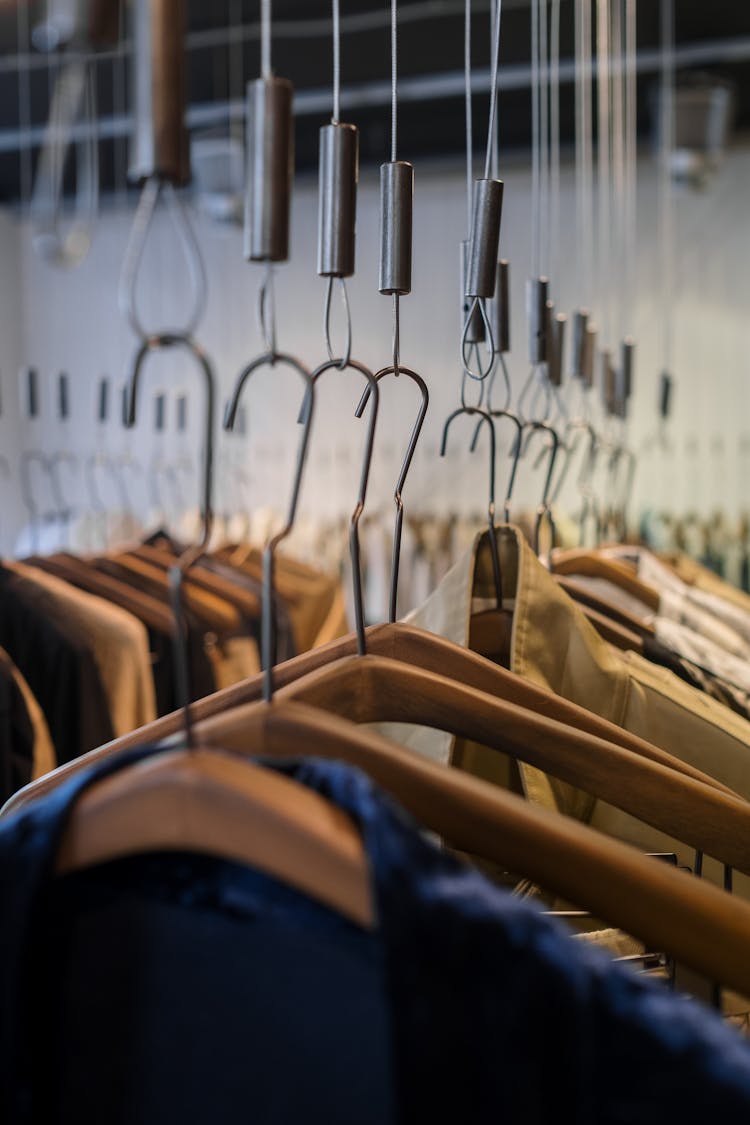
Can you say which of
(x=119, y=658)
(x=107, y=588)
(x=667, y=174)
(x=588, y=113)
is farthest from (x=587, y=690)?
(x=667, y=174)

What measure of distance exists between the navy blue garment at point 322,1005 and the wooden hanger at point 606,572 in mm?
869

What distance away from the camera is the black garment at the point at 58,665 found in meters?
1.44

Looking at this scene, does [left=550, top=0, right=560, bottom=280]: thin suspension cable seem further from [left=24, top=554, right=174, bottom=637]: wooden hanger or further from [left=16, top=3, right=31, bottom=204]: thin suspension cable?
[left=16, top=3, right=31, bottom=204]: thin suspension cable

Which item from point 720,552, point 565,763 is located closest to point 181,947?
point 565,763

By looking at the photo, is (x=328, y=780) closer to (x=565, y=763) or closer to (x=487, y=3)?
(x=565, y=763)

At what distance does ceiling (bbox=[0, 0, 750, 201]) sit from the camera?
9.84 ft

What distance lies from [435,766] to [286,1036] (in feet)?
0.43

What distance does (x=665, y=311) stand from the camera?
376cm

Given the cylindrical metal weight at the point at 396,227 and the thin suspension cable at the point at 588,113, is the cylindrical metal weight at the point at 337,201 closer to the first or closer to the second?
the cylindrical metal weight at the point at 396,227

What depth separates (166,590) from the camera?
70.7 inches

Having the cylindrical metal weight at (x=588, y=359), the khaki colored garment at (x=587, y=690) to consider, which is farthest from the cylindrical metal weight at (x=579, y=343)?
the khaki colored garment at (x=587, y=690)

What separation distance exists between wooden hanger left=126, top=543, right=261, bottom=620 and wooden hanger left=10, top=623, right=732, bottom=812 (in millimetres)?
1111

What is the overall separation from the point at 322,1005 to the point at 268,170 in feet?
1.12

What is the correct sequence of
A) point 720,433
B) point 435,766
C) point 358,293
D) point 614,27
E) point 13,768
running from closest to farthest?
point 435,766, point 13,768, point 614,27, point 720,433, point 358,293
